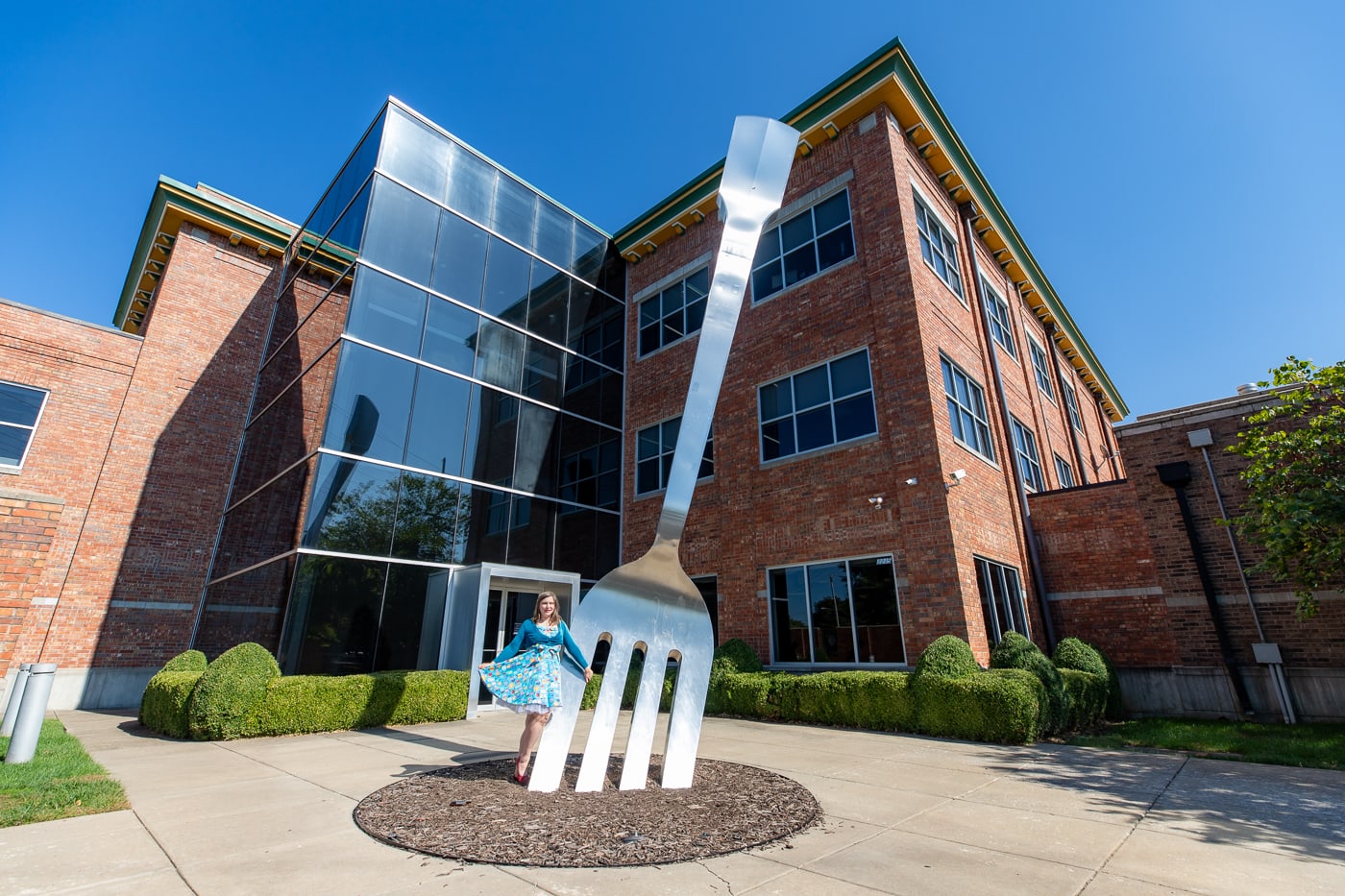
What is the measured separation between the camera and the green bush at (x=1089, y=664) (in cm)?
1062

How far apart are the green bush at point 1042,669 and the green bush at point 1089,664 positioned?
1.89 meters

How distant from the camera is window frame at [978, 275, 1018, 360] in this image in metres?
15.8

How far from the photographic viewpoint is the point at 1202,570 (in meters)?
10.5

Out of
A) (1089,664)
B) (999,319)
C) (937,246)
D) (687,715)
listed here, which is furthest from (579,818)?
(999,319)

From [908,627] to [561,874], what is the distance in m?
8.25

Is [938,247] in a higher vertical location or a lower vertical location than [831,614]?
higher

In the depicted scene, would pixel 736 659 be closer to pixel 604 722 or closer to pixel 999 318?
pixel 604 722

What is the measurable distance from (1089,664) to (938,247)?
8.92 metres

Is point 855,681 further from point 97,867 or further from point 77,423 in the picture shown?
point 77,423

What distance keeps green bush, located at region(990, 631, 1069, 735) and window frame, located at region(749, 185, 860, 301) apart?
781 cm

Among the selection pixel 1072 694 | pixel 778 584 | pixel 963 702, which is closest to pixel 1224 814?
pixel 963 702

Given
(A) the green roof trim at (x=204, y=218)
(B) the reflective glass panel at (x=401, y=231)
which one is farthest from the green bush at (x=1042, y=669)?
(A) the green roof trim at (x=204, y=218)

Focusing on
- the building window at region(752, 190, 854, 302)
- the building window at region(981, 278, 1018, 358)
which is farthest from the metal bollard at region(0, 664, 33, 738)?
the building window at region(981, 278, 1018, 358)

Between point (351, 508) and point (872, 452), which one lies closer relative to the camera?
point (351, 508)
